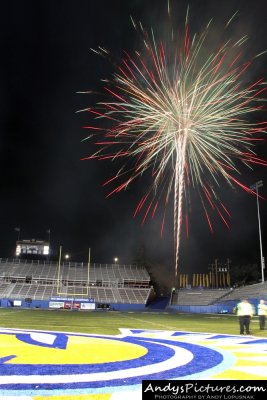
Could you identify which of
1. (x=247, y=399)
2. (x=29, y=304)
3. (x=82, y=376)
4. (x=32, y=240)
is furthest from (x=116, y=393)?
(x=32, y=240)

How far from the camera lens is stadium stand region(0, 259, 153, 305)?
6462 centimetres

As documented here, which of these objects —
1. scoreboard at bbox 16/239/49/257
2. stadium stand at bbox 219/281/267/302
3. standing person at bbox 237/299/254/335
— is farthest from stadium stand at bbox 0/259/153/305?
standing person at bbox 237/299/254/335

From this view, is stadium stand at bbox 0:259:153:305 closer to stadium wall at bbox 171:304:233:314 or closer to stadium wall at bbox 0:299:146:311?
stadium wall at bbox 0:299:146:311

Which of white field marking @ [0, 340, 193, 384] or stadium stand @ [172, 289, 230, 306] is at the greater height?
white field marking @ [0, 340, 193, 384]

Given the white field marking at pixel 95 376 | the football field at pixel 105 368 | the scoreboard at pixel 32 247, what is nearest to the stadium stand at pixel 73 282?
the scoreboard at pixel 32 247

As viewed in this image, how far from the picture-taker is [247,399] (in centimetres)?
447

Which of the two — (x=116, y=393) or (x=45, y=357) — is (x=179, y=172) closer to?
(x=45, y=357)

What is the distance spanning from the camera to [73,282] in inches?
2768

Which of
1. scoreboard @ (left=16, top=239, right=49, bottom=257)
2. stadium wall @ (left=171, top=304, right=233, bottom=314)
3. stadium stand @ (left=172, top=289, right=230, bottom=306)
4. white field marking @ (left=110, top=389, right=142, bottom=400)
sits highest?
scoreboard @ (left=16, top=239, right=49, bottom=257)

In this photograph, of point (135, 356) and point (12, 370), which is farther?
point (135, 356)

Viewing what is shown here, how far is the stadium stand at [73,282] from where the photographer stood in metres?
64.6

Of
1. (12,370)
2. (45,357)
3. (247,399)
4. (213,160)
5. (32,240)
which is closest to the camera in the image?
(247,399)

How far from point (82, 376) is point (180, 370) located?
1800 millimetres

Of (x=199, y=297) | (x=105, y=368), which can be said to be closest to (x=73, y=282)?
(x=199, y=297)
